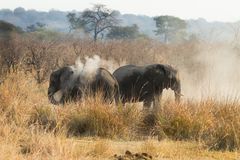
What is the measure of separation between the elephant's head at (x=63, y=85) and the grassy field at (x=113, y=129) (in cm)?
93

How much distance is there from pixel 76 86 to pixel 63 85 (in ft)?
1.49

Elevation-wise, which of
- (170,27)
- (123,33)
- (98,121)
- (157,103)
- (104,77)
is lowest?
(123,33)

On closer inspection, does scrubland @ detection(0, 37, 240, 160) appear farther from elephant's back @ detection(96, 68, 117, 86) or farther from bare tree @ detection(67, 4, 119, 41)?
bare tree @ detection(67, 4, 119, 41)

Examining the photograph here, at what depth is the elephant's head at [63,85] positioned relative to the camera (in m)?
12.9

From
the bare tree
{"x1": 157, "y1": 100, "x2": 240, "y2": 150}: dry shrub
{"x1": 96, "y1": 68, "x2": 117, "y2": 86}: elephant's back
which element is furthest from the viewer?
the bare tree

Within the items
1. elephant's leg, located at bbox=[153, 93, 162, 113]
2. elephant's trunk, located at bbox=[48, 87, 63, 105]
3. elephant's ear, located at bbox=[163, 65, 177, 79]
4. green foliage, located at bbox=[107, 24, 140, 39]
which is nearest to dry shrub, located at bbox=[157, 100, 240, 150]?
elephant's leg, located at bbox=[153, 93, 162, 113]

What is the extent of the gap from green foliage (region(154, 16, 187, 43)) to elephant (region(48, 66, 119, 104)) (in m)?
58.9

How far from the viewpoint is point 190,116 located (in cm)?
1037

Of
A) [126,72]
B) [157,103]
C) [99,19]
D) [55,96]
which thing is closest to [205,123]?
[157,103]

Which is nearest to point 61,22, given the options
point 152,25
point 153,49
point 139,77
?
point 152,25

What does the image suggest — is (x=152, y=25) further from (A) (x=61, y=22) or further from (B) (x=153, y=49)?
(B) (x=153, y=49)

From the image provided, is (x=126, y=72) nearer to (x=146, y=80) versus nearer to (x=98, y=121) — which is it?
(x=146, y=80)

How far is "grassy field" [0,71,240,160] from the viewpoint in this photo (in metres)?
8.49

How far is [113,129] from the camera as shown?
10.2 m
